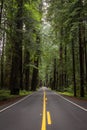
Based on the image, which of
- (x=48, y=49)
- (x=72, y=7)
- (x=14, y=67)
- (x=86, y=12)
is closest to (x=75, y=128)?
(x=86, y=12)

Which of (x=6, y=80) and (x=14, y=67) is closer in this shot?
(x=14, y=67)

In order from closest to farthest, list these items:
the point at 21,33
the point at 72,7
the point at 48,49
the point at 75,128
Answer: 1. the point at 75,128
2. the point at 72,7
3. the point at 21,33
4. the point at 48,49

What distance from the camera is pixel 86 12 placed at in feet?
83.4

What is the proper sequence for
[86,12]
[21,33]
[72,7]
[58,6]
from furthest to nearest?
1. [58,6]
2. [21,33]
3. [72,7]
4. [86,12]

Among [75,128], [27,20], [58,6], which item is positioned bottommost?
[75,128]

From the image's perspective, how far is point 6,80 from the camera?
61.8 metres

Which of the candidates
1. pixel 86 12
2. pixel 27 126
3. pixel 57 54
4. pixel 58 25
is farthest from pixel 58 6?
pixel 57 54

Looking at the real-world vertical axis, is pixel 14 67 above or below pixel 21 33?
below

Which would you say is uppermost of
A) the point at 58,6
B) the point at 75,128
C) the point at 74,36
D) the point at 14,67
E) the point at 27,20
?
the point at 58,6

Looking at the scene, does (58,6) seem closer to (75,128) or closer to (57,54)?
(75,128)

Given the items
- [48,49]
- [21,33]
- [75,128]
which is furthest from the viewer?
[48,49]

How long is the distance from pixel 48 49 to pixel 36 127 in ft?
174

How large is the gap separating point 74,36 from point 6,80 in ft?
115

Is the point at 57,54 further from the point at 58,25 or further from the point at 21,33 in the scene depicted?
the point at 21,33
